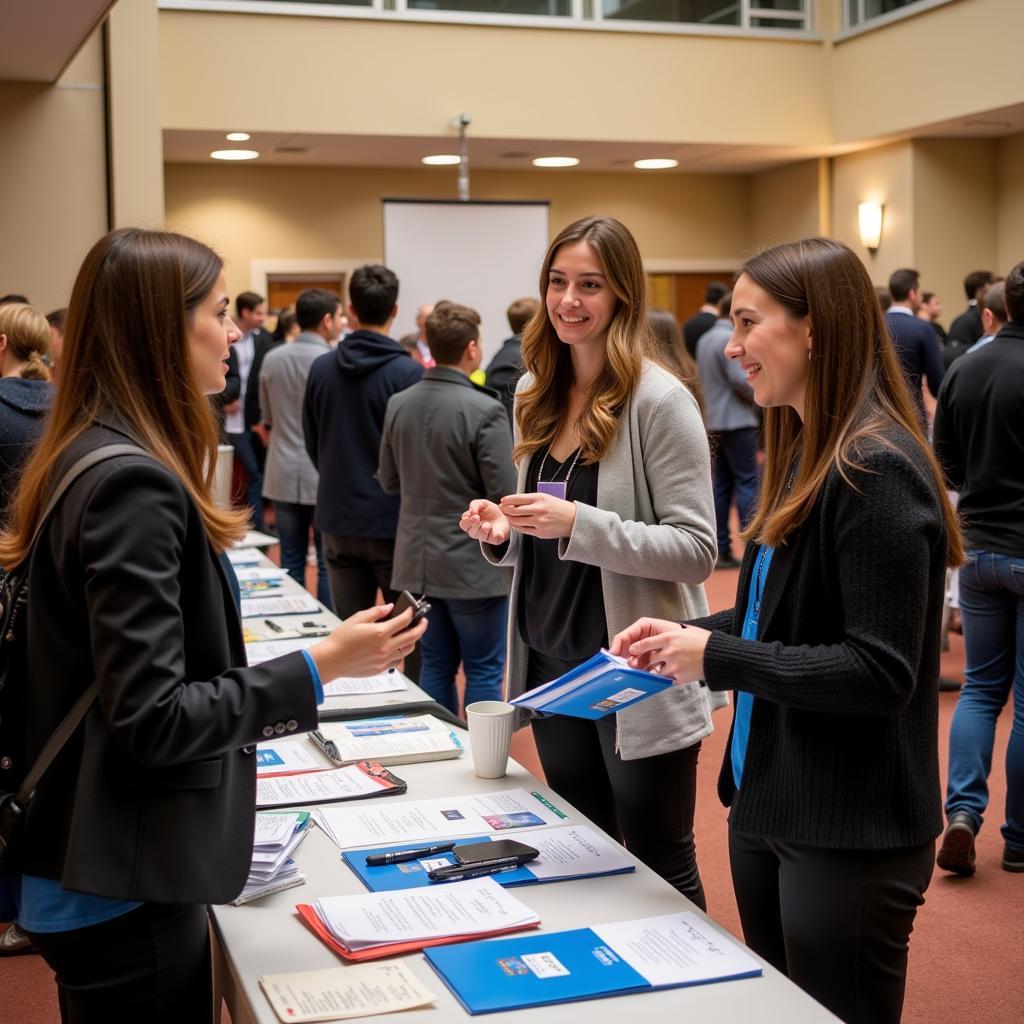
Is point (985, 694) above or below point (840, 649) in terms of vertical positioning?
below

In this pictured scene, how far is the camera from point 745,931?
6.09ft

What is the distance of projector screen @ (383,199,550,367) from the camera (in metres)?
8.76

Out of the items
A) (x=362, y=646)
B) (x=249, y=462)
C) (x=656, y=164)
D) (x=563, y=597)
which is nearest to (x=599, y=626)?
(x=563, y=597)

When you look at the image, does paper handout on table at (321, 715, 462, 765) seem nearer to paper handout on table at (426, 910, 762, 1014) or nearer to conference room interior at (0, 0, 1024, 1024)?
paper handout on table at (426, 910, 762, 1014)

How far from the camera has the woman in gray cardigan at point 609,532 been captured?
2258 millimetres

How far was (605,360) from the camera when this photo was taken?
97.3 inches

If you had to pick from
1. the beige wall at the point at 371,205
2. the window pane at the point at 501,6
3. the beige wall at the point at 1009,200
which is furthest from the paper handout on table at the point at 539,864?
the beige wall at the point at 1009,200

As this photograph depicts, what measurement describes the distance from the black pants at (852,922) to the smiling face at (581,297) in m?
1.11

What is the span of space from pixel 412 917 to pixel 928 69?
971cm

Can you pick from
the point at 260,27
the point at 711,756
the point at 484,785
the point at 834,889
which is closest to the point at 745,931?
the point at 834,889

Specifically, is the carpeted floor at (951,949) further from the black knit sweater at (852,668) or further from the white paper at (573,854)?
the black knit sweater at (852,668)

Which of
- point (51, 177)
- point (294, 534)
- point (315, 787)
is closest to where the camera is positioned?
point (315, 787)

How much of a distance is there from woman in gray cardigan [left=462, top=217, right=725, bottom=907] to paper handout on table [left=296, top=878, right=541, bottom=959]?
0.57 meters

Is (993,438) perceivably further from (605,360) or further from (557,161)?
(557,161)
